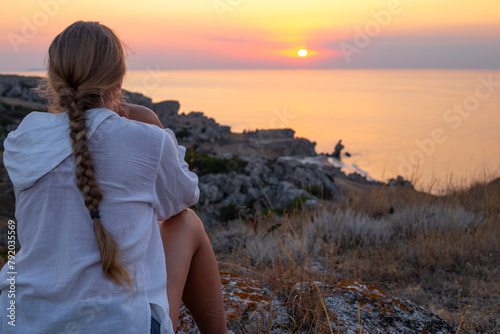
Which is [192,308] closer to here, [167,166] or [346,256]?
[167,166]

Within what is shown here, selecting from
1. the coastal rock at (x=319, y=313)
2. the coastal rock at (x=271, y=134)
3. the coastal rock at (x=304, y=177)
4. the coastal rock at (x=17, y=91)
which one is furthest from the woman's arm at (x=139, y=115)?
Answer: the coastal rock at (x=17, y=91)

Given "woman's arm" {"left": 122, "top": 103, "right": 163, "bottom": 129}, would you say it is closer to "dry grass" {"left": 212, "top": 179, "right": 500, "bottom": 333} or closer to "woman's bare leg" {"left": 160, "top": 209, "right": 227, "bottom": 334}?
"woman's bare leg" {"left": 160, "top": 209, "right": 227, "bottom": 334}

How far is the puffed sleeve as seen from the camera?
5.28 feet

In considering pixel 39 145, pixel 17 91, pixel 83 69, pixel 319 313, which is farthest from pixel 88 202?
pixel 17 91

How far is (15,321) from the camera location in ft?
4.84

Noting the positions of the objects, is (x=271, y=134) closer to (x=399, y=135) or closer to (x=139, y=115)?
(x=399, y=135)

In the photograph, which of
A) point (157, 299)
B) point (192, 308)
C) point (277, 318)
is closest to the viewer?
point (157, 299)

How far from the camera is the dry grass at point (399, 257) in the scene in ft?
9.28

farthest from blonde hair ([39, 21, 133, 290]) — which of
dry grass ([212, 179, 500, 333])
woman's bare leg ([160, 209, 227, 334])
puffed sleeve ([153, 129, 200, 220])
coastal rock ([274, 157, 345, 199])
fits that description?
coastal rock ([274, 157, 345, 199])

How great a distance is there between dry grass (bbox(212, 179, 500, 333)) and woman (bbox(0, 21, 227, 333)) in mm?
1002

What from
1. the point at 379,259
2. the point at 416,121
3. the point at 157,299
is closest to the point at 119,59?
the point at 157,299

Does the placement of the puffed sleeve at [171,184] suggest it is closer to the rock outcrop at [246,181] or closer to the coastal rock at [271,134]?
the rock outcrop at [246,181]

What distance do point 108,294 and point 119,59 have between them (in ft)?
2.74

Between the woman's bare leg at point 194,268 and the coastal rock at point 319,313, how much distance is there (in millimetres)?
230
